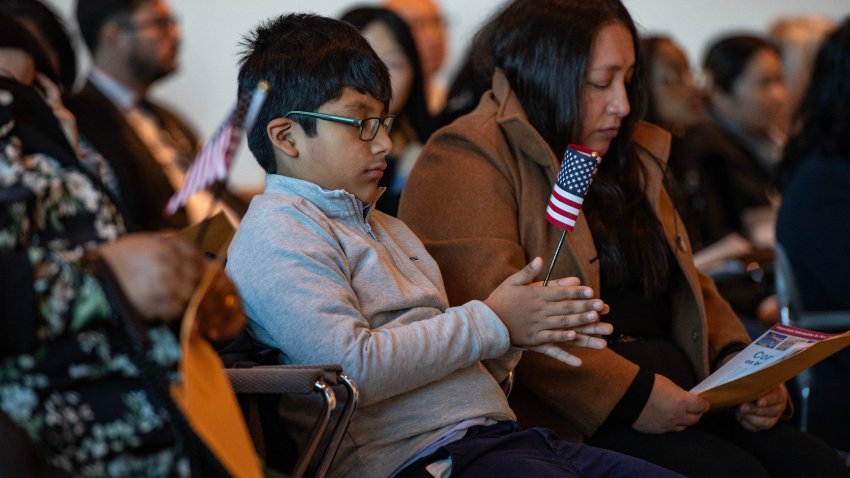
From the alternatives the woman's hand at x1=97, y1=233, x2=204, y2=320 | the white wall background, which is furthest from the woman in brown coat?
the white wall background

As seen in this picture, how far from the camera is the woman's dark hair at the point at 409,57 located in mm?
4129

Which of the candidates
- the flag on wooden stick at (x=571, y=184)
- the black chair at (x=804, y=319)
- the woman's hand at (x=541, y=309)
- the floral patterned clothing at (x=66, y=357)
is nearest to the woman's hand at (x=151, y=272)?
the floral patterned clothing at (x=66, y=357)

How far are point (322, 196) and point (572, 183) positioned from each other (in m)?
0.45

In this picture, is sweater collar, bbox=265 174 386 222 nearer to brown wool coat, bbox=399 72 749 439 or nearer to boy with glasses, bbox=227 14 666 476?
boy with glasses, bbox=227 14 666 476

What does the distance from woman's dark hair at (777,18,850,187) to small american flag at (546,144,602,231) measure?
55.0 inches

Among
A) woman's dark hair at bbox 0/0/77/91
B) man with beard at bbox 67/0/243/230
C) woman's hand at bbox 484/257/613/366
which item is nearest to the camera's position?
woman's hand at bbox 484/257/613/366

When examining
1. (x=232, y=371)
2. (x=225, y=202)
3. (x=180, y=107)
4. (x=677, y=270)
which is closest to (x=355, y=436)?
(x=232, y=371)

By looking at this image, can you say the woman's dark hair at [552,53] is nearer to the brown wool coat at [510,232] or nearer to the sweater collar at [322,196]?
the brown wool coat at [510,232]

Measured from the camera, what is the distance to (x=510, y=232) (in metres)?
2.10

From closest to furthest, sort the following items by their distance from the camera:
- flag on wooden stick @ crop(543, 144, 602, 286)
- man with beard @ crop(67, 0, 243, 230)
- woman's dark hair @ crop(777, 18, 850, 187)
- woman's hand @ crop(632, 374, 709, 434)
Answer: flag on wooden stick @ crop(543, 144, 602, 286), woman's hand @ crop(632, 374, 709, 434), woman's dark hair @ crop(777, 18, 850, 187), man with beard @ crop(67, 0, 243, 230)

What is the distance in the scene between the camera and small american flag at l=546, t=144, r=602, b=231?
1.84m

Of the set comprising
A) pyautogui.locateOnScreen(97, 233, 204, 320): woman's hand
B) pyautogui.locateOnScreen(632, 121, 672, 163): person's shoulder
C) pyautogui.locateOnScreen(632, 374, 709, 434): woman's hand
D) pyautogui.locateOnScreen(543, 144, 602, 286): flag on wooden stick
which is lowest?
pyautogui.locateOnScreen(632, 374, 709, 434): woman's hand

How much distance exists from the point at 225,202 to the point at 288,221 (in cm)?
216

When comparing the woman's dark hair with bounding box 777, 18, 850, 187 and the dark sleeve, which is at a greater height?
the woman's dark hair with bounding box 777, 18, 850, 187
